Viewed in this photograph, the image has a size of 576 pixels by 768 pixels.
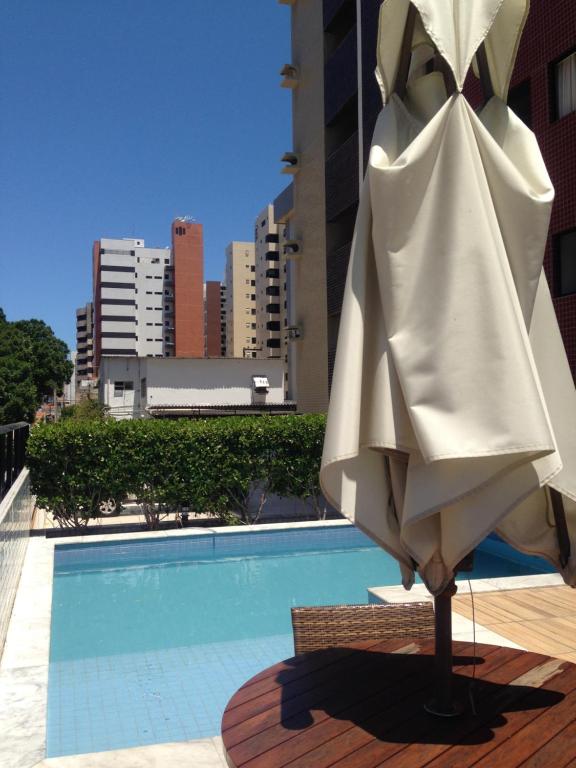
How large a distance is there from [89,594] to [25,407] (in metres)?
38.2

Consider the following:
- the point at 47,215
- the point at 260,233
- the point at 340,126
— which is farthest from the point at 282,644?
the point at 260,233

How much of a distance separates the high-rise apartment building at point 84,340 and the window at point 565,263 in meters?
119

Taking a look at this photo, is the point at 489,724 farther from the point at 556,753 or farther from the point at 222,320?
the point at 222,320

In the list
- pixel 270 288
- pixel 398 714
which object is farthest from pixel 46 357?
pixel 398 714

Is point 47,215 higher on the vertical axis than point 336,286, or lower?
higher

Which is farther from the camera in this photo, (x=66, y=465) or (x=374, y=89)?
(x=374, y=89)

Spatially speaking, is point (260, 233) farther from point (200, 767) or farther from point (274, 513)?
point (200, 767)

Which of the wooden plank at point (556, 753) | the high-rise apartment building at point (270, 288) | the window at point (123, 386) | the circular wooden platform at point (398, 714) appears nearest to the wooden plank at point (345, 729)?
the circular wooden platform at point (398, 714)

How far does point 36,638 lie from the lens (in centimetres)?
551

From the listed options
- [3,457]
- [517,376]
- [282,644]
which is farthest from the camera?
[3,457]

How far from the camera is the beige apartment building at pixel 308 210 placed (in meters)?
22.3

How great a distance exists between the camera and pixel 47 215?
50.4 meters

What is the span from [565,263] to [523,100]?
129 inches

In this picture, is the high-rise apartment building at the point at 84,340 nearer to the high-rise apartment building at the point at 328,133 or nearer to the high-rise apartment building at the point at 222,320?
the high-rise apartment building at the point at 222,320
